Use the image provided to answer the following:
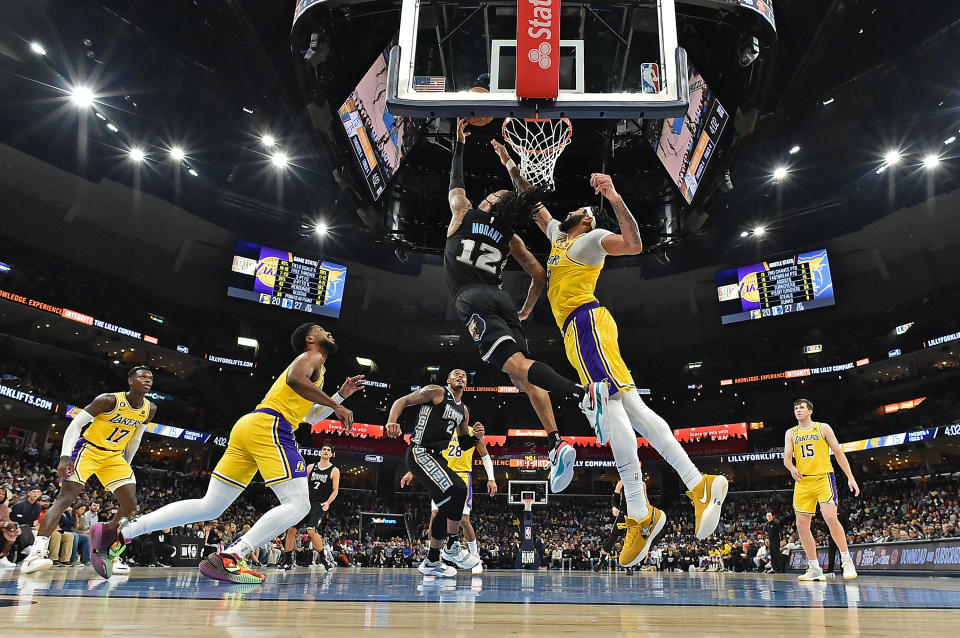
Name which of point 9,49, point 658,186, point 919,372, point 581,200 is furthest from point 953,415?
point 9,49

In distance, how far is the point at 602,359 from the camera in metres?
5.14

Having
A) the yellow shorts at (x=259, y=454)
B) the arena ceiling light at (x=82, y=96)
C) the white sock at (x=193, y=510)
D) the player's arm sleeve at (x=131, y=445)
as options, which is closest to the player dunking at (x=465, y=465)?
the player's arm sleeve at (x=131, y=445)

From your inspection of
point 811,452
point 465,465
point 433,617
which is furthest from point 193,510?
point 811,452

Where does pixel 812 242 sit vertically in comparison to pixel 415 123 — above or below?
above

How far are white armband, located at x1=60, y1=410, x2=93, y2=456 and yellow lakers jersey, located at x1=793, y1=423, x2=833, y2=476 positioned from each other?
8733mm

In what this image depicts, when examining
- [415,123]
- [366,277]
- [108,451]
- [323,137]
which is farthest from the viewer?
[366,277]

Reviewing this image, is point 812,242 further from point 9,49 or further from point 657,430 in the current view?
point 9,49

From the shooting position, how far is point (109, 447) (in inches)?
301

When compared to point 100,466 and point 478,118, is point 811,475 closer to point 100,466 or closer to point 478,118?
point 478,118

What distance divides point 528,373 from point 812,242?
93.9ft

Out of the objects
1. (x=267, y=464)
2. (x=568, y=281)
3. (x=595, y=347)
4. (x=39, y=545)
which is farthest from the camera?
(x=39, y=545)

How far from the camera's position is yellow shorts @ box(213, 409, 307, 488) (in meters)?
4.82

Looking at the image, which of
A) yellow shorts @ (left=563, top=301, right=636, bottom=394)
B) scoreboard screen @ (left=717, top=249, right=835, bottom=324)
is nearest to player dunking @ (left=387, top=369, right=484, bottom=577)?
yellow shorts @ (left=563, top=301, right=636, bottom=394)

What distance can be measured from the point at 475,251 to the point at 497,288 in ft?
1.26
